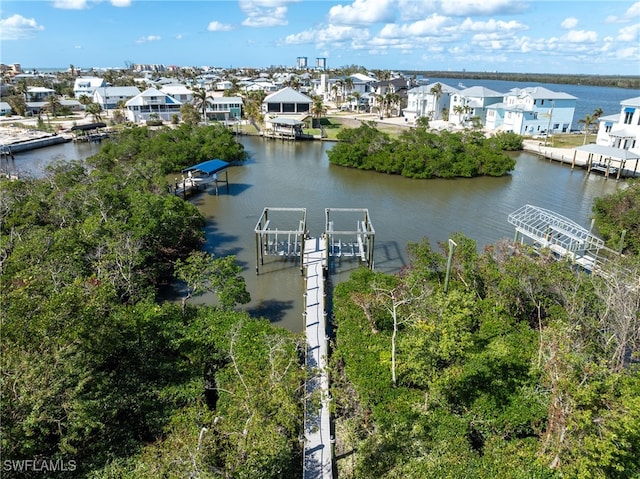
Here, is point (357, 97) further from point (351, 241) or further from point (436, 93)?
point (351, 241)

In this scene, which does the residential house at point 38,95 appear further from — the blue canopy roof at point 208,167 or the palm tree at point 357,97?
the blue canopy roof at point 208,167

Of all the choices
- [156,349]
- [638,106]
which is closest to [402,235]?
[156,349]

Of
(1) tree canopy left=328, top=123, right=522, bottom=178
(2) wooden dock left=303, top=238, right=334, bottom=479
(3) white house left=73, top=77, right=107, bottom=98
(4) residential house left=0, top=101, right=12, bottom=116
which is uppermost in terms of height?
(3) white house left=73, top=77, right=107, bottom=98

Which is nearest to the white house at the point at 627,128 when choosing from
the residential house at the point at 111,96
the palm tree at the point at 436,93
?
the palm tree at the point at 436,93

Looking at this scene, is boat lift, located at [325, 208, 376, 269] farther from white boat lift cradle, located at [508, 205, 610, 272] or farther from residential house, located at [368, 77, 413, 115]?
residential house, located at [368, 77, 413, 115]

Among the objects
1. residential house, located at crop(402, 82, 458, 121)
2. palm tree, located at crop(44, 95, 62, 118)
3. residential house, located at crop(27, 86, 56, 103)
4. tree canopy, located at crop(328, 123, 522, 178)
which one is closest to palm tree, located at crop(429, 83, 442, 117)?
residential house, located at crop(402, 82, 458, 121)

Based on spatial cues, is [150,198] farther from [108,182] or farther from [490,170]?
[490,170]
